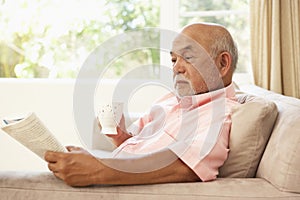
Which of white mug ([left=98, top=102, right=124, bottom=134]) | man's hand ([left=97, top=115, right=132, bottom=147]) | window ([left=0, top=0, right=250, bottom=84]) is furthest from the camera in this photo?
window ([left=0, top=0, right=250, bottom=84])

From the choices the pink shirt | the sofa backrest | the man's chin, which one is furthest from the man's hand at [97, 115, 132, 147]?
the sofa backrest

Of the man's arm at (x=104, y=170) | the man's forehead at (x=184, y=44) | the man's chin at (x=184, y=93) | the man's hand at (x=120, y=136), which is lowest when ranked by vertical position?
the man's hand at (x=120, y=136)

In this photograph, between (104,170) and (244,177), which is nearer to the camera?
(104,170)

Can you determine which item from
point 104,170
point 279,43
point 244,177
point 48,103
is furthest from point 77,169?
point 48,103

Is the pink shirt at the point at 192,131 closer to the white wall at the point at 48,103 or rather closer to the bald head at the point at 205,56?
the bald head at the point at 205,56

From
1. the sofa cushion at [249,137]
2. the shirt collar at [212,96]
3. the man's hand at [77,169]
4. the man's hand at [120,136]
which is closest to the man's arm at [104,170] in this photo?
the man's hand at [77,169]

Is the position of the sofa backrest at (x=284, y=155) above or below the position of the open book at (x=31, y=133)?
below

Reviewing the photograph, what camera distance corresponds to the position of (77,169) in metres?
1.36

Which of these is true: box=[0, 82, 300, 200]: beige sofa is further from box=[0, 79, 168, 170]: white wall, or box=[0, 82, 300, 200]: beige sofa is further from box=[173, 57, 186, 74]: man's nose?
box=[0, 79, 168, 170]: white wall

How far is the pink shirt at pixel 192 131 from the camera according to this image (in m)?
1.43

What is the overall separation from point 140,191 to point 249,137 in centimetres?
38

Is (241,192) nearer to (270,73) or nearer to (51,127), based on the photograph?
(270,73)

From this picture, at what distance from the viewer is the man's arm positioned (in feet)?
4.45

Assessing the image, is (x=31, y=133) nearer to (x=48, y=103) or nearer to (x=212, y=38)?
(x=212, y=38)
